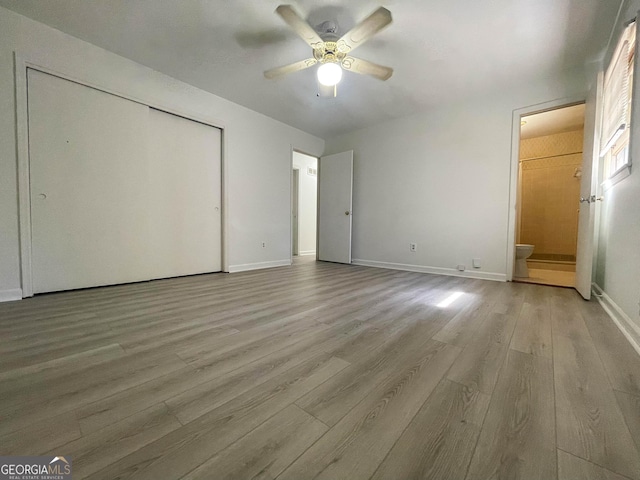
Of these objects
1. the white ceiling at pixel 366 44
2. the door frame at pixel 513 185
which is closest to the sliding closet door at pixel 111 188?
the white ceiling at pixel 366 44

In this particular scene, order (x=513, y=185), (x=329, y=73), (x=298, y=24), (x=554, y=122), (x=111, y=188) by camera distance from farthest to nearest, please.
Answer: (x=554, y=122) → (x=513, y=185) → (x=111, y=188) → (x=329, y=73) → (x=298, y=24)

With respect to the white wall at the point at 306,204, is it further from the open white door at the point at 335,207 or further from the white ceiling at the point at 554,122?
the white ceiling at the point at 554,122

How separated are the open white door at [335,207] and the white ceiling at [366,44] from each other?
1.51 metres

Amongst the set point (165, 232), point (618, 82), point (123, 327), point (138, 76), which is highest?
point (138, 76)

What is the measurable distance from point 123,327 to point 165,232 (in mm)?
1837

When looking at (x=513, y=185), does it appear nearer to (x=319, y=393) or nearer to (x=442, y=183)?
(x=442, y=183)

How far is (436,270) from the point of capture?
12.2 feet

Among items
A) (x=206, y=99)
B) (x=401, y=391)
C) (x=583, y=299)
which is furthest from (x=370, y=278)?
(x=206, y=99)

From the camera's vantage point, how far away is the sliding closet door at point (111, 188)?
2344 millimetres

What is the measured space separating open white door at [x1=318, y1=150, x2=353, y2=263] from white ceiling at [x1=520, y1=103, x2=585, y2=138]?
9.39 ft

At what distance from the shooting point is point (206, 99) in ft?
11.1

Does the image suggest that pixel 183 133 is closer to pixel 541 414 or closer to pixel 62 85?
pixel 62 85

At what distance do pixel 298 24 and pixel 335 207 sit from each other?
3152 mm

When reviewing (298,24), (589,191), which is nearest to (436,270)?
(589,191)
